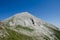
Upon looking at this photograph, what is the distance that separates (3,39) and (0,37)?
564cm

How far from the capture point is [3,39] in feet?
623

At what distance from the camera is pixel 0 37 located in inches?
7554
